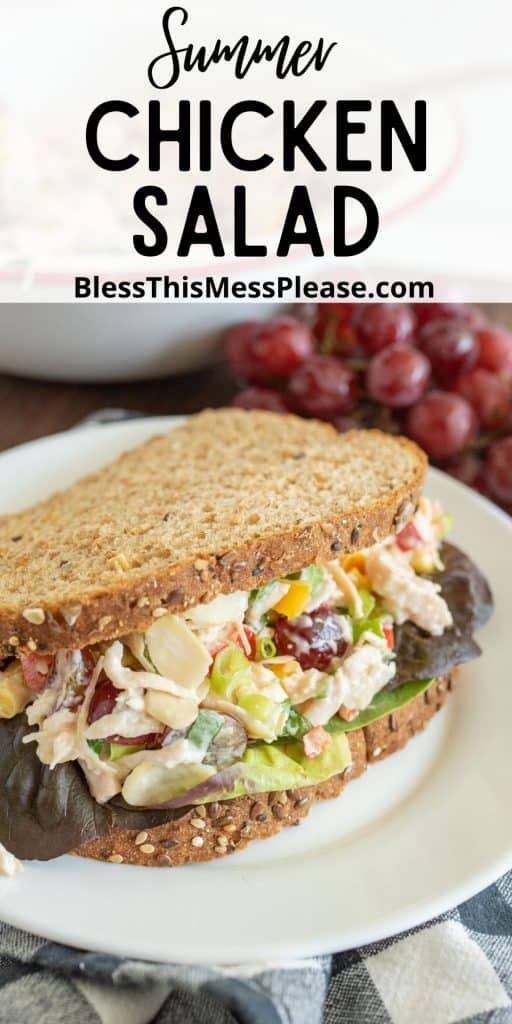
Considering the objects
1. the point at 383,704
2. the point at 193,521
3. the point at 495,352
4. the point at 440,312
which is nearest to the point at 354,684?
the point at 383,704

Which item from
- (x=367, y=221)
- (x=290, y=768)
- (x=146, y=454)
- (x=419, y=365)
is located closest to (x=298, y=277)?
(x=367, y=221)

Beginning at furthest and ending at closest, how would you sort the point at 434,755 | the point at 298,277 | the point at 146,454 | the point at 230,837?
the point at 298,277 < the point at 146,454 < the point at 434,755 < the point at 230,837

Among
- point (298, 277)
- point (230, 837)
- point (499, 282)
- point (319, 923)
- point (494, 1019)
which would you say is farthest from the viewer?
point (499, 282)

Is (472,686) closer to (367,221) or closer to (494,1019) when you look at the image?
(494,1019)

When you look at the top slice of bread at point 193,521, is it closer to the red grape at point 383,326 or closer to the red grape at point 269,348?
the red grape at point 269,348

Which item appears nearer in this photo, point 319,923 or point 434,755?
point 319,923

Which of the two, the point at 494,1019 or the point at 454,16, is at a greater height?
the point at 454,16

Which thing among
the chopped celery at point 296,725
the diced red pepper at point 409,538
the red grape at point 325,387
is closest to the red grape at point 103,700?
the chopped celery at point 296,725
